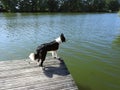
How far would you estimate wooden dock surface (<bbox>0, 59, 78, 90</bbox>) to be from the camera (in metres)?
5.79

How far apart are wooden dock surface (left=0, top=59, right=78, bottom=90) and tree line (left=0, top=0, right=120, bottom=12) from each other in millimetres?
61435

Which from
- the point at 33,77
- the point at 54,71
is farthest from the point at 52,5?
the point at 33,77

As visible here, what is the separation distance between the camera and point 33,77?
6.17 m

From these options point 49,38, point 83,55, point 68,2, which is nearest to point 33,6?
point 68,2

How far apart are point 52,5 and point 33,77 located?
2703 inches

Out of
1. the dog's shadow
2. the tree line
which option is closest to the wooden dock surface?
the dog's shadow

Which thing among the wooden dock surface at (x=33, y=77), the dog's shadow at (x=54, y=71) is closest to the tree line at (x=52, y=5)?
the wooden dock surface at (x=33, y=77)

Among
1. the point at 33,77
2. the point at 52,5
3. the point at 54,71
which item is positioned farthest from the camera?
the point at 52,5

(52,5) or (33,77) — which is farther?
(52,5)

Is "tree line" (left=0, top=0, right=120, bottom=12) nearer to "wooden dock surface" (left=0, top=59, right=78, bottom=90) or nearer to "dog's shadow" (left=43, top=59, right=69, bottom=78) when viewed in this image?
"wooden dock surface" (left=0, top=59, right=78, bottom=90)

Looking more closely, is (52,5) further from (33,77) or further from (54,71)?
(33,77)

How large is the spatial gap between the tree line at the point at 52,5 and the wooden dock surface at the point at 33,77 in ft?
202

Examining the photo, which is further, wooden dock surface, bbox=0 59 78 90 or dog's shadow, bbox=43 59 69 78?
dog's shadow, bbox=43 59 69 78

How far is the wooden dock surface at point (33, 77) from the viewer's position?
19.0ft
